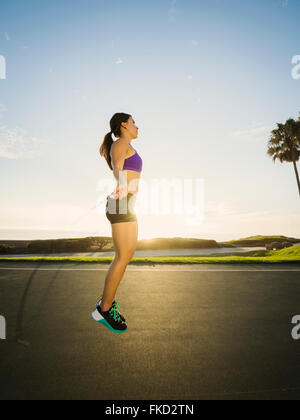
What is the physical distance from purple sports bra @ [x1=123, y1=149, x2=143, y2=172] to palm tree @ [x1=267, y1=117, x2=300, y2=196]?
975 inches

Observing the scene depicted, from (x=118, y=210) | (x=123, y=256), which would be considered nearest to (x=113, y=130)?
(x=118, y=210)

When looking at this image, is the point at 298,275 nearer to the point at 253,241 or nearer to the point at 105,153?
the point at 105,153

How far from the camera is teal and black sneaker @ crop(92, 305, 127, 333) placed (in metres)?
2.74

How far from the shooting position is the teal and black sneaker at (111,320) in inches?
108

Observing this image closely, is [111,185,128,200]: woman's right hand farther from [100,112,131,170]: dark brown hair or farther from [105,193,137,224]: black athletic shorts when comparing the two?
[100,112,131,170]: dark brown hair

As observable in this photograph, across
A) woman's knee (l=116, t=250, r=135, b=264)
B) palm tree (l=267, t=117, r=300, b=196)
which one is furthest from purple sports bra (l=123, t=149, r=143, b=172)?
palm tree (l=267, t=117, r=300, b=196)

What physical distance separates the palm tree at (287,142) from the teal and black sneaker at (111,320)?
25330 mm

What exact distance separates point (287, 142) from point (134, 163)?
27.0 m

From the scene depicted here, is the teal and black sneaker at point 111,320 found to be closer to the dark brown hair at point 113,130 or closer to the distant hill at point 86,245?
the dark brown hair at point 113,130

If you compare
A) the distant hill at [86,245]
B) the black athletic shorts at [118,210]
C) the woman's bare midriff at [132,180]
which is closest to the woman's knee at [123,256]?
the black athletic shorts at [118,210]

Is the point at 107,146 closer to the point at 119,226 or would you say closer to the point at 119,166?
the point at 119,166

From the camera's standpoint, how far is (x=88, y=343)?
2.47m

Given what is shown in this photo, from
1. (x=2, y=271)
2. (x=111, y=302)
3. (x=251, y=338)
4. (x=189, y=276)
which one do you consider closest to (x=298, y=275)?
(x=189, y=276)

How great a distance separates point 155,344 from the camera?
2.44 meters
